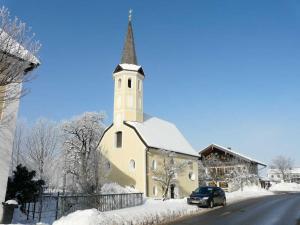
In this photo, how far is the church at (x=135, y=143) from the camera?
1347 inches

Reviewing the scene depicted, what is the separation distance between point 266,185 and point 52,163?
143ft

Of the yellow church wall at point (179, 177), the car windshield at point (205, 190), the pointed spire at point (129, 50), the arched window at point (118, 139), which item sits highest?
the pointed spire at point (129, 50)

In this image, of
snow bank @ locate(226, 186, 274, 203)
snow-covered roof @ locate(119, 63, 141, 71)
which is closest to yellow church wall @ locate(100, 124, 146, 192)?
snow-covered roof @ locate(119, 63, 141, 71)

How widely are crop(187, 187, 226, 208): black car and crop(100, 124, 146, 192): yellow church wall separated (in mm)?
10312

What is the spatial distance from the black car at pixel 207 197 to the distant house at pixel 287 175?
3788 inches

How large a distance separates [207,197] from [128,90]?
1878 centimetres

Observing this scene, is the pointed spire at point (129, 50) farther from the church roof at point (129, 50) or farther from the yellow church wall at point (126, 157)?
the yellow church wall at point (126, 157)

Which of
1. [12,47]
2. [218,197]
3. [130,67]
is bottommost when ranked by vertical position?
[218,197]

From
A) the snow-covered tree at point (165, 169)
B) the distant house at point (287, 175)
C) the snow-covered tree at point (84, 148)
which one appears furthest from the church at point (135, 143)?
the distant house at point (287, 175)

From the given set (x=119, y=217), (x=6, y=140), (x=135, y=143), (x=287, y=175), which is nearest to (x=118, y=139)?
(x=135, y=143)

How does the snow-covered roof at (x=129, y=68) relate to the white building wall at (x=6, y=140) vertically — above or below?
above

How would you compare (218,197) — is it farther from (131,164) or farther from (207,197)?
(131,164)

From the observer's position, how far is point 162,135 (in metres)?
39.6

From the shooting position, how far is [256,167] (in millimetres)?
57375
